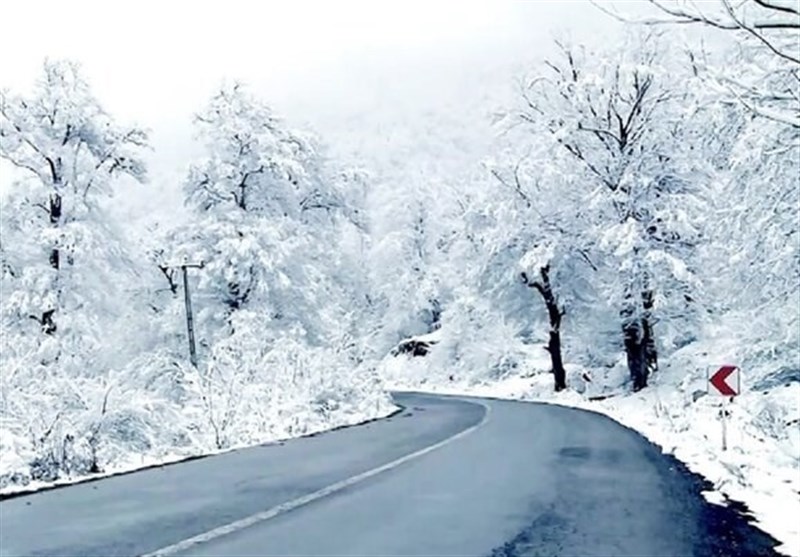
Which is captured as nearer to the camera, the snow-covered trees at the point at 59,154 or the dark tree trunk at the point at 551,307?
the snow-covered trees at the point at 59,154

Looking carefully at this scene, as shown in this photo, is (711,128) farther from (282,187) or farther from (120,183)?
(120,183)

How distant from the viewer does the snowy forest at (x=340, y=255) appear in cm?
1986

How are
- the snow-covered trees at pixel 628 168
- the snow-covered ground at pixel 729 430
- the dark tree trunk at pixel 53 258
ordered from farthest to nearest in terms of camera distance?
the snow-covered trees at pixel 628 168 → the dark tree trunk at pixel 53 258 → the snow-covered ground at pixel 729 430

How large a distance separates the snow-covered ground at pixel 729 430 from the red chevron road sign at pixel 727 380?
3.09ft

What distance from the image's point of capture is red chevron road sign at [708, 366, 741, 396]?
16078 millimetres

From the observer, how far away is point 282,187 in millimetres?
33062

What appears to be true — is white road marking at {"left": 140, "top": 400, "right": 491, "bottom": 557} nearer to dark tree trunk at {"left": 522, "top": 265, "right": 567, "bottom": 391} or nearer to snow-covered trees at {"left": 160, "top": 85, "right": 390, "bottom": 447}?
snow-covered trees at {"left": 160, "top": 85, "right": 390, "bottom": 447}

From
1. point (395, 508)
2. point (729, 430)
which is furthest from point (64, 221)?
point (395, 508)

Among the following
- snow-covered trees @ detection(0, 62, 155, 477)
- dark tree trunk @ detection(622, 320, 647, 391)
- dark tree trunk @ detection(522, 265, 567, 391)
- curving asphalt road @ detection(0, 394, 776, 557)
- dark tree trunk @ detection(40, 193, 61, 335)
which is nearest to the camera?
curving asphalt road @ detection(0, 394, 776, 557)

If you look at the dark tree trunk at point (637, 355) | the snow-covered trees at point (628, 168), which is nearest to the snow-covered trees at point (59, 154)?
the snow-covered trees at point (628, 168)

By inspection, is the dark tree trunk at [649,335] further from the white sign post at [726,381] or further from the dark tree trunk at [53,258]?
the dark tree trunk at [53,258]

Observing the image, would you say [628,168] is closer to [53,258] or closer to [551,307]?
[551,307]

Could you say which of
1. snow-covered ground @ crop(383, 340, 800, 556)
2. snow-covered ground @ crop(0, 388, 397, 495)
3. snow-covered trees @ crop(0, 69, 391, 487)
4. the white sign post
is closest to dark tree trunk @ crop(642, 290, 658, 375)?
snow-covered ground @ crop(383, 340, 800, 556)

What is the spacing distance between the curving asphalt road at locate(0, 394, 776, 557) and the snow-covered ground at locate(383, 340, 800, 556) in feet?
1.35
